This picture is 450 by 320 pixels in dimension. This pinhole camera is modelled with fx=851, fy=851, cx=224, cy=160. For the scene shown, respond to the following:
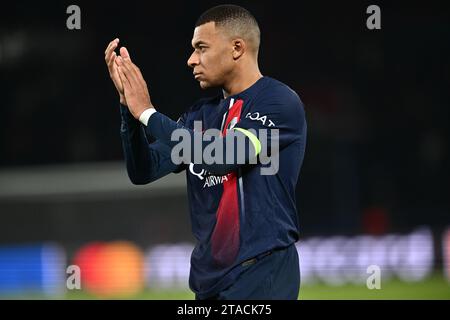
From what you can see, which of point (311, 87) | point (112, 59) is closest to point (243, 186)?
point (112, 59)

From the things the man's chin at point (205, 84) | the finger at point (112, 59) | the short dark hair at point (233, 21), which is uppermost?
the short dark hair at point (233, 21)

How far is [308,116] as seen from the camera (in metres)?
13.4

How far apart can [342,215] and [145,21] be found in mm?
4223

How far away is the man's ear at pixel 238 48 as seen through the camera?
3.94 m

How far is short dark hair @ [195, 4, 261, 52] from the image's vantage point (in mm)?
3930

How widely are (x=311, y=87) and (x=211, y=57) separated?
9570 mm

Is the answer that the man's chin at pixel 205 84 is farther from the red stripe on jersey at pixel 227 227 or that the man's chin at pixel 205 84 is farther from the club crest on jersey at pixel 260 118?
the red stripe on jersey at pixel 227 227

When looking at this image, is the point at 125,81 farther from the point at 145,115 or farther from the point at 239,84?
the point at 239,84

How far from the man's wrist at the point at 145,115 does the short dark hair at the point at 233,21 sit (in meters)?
Result: 0.51

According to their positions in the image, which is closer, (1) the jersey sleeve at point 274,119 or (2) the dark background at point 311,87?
(1) the jersey sleeve at point 274,119

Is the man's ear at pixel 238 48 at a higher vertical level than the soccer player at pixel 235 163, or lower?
higher
